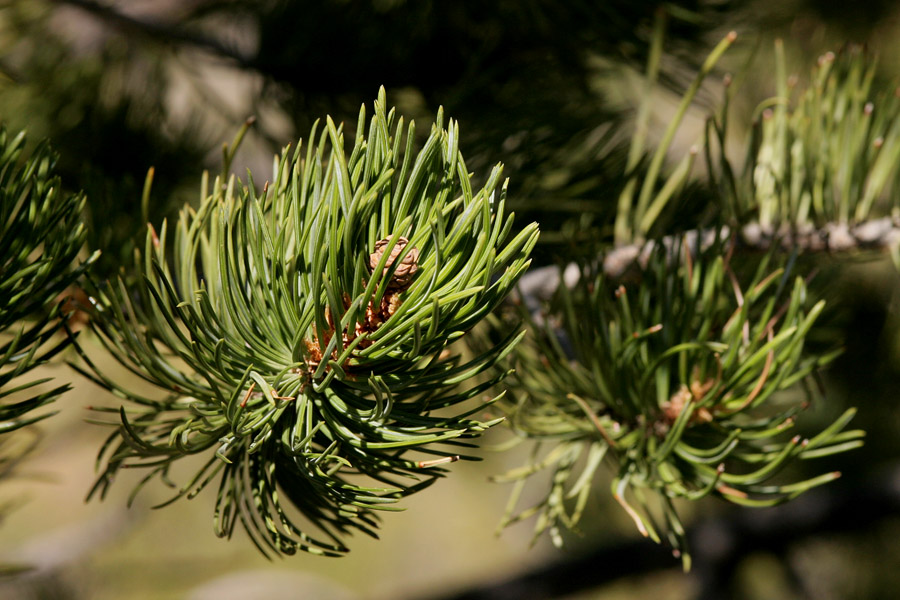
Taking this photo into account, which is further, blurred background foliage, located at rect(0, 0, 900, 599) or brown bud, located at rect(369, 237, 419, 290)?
blurred background foliage, located at rect(0, 0, 900, 599)

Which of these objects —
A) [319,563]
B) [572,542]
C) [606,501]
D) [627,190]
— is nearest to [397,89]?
[627,190]

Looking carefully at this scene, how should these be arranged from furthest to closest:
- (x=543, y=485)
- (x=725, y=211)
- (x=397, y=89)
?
(x=543, y=485), (x=397, y=89), (x=725, y=211)

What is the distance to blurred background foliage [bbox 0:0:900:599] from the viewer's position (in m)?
0.34

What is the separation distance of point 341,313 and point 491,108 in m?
0.21

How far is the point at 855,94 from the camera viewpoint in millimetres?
306

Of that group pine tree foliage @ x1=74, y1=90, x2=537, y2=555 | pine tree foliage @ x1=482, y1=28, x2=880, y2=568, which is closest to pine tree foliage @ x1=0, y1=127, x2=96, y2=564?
pine tree foliage @ x1=74, y1=90, x2=537, y2=555

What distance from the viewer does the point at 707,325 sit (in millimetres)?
258

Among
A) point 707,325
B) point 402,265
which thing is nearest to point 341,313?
point 402,265

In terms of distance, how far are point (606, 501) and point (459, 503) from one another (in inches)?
16.6

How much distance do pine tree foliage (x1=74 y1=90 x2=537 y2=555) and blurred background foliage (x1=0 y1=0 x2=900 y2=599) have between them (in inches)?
3.5

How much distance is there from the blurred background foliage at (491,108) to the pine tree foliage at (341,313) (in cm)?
9

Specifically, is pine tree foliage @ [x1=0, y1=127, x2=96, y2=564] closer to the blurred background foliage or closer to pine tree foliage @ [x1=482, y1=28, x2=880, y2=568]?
the blurred background foliage

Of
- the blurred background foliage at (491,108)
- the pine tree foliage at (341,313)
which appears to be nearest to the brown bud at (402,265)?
the pine tree foliage at (341,313)

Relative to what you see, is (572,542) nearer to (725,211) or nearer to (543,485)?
(543,485)
